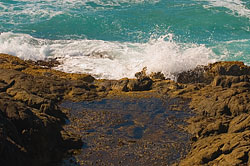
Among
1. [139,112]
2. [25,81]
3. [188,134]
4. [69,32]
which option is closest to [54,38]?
[69,32]

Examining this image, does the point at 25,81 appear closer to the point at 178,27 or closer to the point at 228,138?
the point at 228,138

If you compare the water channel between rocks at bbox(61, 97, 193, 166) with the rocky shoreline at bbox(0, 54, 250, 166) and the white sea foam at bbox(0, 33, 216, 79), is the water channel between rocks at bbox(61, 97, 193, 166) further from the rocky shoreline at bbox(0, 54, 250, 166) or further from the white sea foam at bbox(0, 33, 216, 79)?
the white sea foam at bbox(0, 33, 216, 79)

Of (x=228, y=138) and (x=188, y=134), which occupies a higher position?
(x=228, y=138)

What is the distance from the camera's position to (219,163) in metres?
8.19

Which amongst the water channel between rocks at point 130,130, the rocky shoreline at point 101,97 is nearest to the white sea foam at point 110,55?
the rocky shoreline at point 101,97

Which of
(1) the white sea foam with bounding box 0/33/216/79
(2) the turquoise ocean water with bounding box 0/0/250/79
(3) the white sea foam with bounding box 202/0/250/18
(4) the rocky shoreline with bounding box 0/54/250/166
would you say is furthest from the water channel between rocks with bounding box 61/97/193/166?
(3) the white sea foam with bounding box 202/0/250/18

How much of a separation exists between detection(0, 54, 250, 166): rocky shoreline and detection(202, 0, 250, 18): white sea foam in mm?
20407

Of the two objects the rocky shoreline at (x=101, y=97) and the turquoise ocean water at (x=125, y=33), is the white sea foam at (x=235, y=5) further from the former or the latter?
→ the rocky shoreline at (x=101, y=97)

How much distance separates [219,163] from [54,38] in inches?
873

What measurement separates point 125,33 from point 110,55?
822 centimetres

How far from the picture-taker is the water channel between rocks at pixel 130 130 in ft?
32.3

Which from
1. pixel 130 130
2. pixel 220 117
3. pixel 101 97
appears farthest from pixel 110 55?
pixel 220 117

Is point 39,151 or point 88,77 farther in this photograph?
point 88,77

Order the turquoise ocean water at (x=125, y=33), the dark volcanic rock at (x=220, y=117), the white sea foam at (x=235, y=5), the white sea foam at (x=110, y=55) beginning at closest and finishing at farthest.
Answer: the dark volcanic rock at (x=220, y=117) < the white sea foam at (x=110, y=55) < the turquoise ocean water at (x=125, y=33) < the white sea foam at (x=235, y=5)
